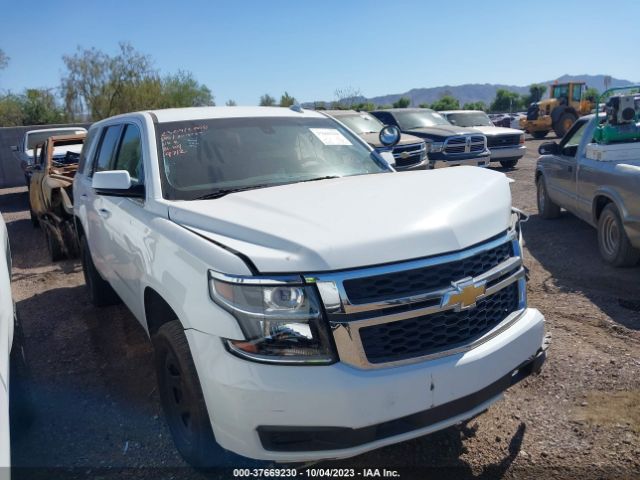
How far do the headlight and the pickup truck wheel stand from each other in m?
0.40

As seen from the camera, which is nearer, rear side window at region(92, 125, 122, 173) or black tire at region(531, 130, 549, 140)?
rear side window at region(92, 125, 122, 173)

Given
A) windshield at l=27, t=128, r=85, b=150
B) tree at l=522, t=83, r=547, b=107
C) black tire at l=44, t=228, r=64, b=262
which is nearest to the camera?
black tire at l=44, t=228, r=64, b=262

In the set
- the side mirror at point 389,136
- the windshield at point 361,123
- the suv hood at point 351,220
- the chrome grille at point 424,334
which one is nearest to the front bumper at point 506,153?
the windshield at point 361,123

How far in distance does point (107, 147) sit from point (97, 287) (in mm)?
1401

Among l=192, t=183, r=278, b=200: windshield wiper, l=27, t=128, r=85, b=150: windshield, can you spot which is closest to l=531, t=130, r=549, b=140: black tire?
l=27, t=128, r=85, b=150: windshield

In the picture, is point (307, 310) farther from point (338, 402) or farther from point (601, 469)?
point (601, 469)

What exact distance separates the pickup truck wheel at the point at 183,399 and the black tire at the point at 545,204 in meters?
6.93

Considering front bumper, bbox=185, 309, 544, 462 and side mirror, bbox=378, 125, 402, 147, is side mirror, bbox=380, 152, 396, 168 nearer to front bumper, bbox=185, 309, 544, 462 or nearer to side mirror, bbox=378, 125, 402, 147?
side mirror, bbox=378, 125, 402, 147

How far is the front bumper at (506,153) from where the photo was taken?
14.9 m

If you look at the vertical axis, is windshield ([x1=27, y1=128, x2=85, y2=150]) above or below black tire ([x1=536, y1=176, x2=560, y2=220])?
above

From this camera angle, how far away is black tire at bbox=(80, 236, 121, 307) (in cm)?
509

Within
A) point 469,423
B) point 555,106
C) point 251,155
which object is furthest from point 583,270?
point 555,106

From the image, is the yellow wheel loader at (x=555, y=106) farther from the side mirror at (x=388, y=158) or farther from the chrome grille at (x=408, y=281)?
the chrome grille at (x=408, y=281)

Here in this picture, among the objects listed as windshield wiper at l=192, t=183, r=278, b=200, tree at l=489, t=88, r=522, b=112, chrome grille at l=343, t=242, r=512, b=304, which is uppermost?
tree at l=489, t=88, r=522, b=112
